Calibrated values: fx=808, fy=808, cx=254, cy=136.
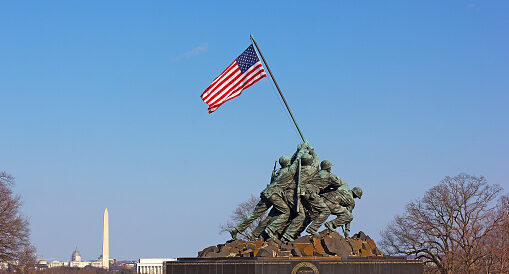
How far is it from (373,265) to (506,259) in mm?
22796

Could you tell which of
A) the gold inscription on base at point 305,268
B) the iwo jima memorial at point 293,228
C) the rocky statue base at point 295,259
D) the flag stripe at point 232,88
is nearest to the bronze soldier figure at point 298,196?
the iwo jima memorial at point 293,228

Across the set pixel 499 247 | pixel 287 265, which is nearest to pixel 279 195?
pixel 287 265

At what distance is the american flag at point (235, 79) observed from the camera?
28.9 m

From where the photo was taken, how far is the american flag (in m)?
28.9

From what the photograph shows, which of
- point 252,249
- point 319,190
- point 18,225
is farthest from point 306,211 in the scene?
point 18,225

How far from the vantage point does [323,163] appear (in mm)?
27953

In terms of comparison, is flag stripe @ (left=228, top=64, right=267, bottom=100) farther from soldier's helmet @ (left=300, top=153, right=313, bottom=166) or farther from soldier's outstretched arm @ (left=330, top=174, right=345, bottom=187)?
soldier's outstretched arm @ (left=330, top=174, right=345, bottom=187)

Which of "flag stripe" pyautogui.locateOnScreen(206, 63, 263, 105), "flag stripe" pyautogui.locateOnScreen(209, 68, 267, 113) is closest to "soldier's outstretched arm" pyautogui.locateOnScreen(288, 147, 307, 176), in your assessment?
"flag stripe" pyautogui.locateOnScreen(209, 68, 267, 113)

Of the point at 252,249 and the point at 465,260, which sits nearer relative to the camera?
the point at 252,249

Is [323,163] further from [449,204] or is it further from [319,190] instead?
[449,204]

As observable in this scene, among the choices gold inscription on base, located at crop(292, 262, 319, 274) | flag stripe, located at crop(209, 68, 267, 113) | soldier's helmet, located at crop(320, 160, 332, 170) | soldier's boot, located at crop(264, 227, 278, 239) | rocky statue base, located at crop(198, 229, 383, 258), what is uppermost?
flag stripe, located at crop(209, 68, 267, 113)

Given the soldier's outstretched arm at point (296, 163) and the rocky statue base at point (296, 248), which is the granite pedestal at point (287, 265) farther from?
the soldier's outstretched arm at point (296, 163)

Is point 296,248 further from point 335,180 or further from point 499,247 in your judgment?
point 499,247

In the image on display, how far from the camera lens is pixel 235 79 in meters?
29.1
